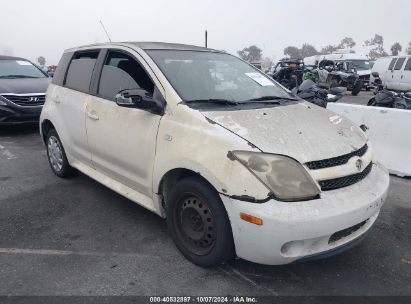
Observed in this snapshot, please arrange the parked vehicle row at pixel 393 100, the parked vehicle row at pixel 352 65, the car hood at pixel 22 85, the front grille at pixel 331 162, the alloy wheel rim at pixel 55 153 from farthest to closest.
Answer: the parked vehicle row at pixel 352 65 → the car hood at pixel 22 85 → the parked vehicle row at pixel 393 100 → the alloy wheel rim at pixel 55 153 → the front grille at pixel 331 162

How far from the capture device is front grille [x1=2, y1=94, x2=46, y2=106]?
740 centimetres

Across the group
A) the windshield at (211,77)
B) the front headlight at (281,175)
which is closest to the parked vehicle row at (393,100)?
the windshield at (211,77)

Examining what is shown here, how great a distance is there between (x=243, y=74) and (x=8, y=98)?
5574mm

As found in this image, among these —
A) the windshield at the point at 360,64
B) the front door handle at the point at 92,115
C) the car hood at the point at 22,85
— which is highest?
the front door handle at the point at 92,115

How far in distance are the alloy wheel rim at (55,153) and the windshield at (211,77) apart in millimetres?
2049

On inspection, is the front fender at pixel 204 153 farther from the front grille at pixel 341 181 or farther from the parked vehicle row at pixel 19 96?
the parked vehicle row at pixel 19 96

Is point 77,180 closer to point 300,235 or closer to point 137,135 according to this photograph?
point 137,135

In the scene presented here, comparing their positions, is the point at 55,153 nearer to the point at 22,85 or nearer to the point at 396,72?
the point at 22,85

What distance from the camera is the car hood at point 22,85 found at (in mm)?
7519

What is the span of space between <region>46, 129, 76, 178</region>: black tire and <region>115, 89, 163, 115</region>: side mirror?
74.9 inches

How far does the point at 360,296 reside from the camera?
2617mm

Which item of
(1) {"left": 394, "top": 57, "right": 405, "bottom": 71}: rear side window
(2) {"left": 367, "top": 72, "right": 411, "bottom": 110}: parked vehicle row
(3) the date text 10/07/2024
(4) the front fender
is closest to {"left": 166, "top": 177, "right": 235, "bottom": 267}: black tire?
(4) the front fender

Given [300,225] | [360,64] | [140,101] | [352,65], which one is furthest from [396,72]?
[300,225]

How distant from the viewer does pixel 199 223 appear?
2.83m
